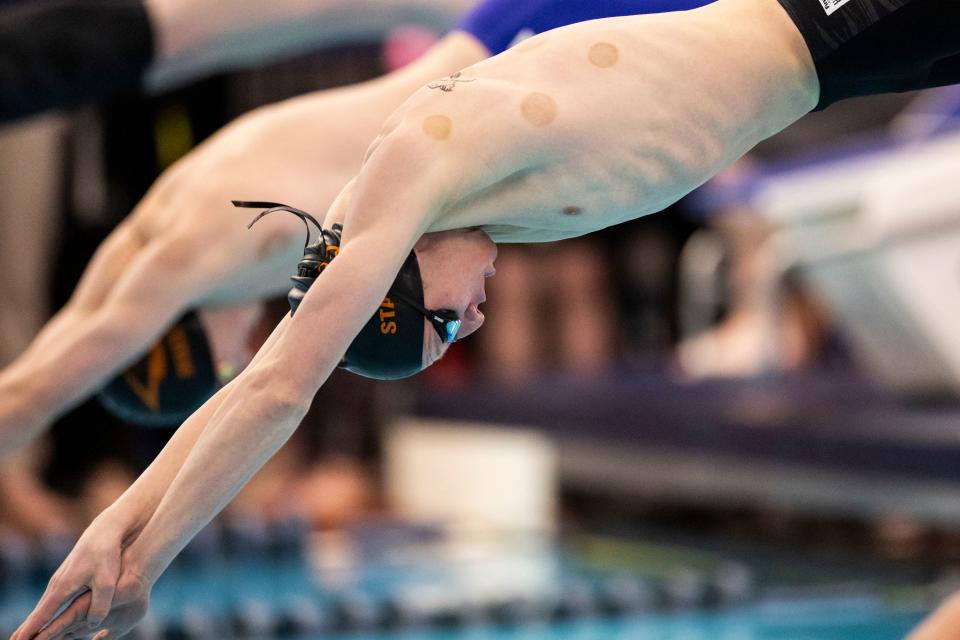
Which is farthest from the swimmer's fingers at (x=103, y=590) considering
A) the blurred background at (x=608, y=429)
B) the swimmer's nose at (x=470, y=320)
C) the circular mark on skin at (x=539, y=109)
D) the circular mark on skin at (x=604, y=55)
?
the blurred background at (x=608, y=429)

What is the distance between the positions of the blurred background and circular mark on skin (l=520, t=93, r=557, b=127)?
73.5 inches

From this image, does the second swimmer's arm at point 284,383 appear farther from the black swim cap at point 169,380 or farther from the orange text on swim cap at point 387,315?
the black swim cap at point 169,380

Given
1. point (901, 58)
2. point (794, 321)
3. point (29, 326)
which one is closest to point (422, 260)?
point (901, 58)

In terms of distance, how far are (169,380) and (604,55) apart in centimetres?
94

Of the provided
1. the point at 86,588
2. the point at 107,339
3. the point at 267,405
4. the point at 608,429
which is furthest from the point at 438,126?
the point at 608,429

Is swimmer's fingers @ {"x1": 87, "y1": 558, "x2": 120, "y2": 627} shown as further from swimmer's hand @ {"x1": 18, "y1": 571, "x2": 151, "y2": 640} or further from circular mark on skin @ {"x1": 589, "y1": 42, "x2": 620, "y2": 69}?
circular mark on skin @ {"x1": 589, "y1": 42, "x2": 620, "y2": 69}

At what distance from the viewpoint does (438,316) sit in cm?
137

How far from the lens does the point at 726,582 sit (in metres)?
3.39

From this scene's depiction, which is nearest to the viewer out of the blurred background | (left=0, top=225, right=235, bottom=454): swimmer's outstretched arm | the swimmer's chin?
the swimmer's chin

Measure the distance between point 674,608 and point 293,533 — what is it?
188 centimetres

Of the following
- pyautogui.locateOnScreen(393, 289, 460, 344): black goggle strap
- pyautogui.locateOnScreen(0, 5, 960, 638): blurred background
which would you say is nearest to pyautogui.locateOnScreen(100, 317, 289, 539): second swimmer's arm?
pyautogui.locateOnScreen(393, 289, 460, 344): black goggle strap

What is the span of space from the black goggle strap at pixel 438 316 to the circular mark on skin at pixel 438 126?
0.54ft

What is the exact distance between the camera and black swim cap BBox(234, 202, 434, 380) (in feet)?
4.40

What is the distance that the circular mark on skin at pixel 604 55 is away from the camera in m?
1.39
